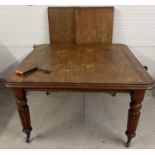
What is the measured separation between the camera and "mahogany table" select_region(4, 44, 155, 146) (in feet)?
4.13

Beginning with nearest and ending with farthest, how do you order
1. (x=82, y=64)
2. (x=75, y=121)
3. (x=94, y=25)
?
(x=82, y=64) → (x=75, y=121) → (x=94, y=25)

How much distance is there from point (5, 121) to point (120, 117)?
3.61 feet

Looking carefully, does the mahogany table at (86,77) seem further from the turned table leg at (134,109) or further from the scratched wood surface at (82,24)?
the scratched wood surface at (82,24)

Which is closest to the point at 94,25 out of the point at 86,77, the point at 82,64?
the point at 82,64

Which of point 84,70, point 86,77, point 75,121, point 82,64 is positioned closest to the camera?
point 86,77

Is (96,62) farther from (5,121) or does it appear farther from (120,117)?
(5,121)

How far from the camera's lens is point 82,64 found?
1.53 meters

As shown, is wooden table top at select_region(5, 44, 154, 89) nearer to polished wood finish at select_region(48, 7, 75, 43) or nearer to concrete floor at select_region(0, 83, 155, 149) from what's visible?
polished wood finish at select_region(48, 7, 75, 43)

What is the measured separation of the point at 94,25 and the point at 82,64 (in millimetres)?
663

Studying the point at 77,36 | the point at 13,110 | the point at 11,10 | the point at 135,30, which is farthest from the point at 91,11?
the point at 13,110

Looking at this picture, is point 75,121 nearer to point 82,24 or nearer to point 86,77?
point 86,77

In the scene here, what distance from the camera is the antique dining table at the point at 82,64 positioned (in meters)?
1.27

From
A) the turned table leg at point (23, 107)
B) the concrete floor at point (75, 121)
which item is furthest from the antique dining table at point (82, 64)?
the concrete floor at point (75, 121)

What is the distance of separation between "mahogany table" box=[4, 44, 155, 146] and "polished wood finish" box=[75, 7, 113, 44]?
0.97ft
